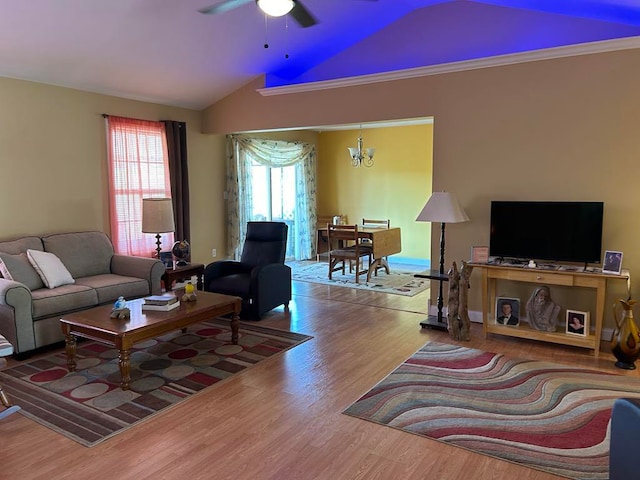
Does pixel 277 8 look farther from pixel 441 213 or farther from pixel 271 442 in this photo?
pixel 271 442

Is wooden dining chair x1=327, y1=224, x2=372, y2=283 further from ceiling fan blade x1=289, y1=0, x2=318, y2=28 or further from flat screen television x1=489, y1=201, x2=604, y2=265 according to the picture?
ceiling fan blade x1=289, y1=0, x2=318, y2=28

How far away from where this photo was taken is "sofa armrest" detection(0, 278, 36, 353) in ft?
12.0

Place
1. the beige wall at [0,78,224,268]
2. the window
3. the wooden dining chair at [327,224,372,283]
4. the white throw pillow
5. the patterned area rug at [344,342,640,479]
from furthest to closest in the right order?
the wooden dining chair at [327,224,372,283] < the window < the beige wall at [0,78,224,268] < the white throw pillow < the patterned area rug at [344,342,640,479]

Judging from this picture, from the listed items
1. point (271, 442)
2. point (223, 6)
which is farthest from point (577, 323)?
point (223, 6)

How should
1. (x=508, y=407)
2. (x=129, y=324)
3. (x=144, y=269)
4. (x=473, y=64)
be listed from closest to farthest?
(x=508, y=407) → (x=129, y=324) → (x=473, y=64) → (x=144, y=269)

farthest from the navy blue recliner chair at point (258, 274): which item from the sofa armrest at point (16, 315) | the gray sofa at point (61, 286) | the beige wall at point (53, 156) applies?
the sofa armrest at point (16, 315)

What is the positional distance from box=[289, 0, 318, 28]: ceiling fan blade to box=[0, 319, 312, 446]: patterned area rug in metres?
2.64

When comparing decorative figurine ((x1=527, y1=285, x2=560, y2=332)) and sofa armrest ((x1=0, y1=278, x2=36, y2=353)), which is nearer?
sofa armrest ((x1=0, y1=278, x2=36, y2=353))

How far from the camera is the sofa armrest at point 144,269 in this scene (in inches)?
189

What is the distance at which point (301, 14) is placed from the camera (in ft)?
11.3

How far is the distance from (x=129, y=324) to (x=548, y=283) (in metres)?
A: 3.37

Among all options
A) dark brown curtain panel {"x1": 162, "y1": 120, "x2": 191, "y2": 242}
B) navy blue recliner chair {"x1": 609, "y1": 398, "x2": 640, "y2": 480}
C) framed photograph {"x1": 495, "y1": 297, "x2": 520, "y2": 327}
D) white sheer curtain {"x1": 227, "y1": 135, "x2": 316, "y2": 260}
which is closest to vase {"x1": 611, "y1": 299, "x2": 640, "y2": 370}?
framed photograph {"x1": 495, "y1": 297, "x2": 520, "y2": 327}

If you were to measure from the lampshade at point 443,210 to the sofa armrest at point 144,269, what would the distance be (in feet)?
8.78

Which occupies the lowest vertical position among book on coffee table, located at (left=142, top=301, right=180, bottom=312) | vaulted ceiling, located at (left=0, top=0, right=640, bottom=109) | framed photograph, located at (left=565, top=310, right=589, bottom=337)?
framed photograph, located at (left=565, top=310, right=589, bottom=337)
